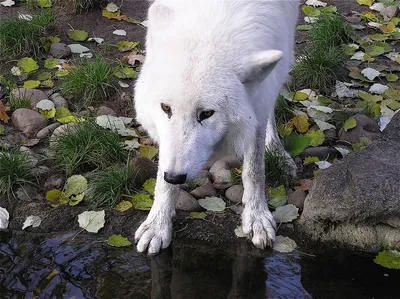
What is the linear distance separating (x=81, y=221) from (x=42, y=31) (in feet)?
8.68

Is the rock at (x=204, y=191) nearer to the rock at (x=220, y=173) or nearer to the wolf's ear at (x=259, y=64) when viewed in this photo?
the rock at (x=220, y=173)

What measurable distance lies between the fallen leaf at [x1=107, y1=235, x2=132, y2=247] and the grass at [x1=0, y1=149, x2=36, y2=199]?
86 cm

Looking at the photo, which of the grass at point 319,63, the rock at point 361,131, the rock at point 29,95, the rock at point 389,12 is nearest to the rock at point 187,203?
the rock at point 361,131

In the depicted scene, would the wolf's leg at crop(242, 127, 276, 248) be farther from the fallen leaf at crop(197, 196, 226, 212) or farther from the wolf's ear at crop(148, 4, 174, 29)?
the wolf's ear at crop(148, 4, 174, 29)

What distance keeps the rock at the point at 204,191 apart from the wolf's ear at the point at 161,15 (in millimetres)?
1491

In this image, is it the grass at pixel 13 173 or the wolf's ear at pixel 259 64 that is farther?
the grass at pixel 13 173

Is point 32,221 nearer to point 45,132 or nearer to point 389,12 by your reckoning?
point 45,132

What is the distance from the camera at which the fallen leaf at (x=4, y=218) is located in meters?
4.05

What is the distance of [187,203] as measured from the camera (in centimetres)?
430


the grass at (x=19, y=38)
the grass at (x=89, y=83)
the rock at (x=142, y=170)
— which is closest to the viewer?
the rock at (x=142, y=170)

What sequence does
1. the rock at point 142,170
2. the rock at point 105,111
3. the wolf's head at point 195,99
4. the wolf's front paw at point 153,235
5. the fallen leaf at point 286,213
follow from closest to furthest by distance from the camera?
the wolf's head at point 195,99
the wolf's front paw at point 153,235
the fallen leaf at point 286,213
the rock at point 142,170
the rock at point 105,111

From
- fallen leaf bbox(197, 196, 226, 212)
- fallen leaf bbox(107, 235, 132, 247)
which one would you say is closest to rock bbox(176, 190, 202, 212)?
fallen leaf bbox(197, 196, 226, 212)

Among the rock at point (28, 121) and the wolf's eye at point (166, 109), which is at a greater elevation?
the wolf's eye at point (166, 109)

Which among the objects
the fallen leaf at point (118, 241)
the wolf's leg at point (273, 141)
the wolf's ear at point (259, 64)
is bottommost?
the fallen leaf at point (118, 241)
